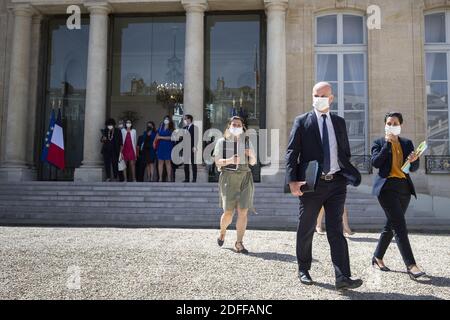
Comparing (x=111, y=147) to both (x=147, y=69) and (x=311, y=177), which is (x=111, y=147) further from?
(x=311, y=177)

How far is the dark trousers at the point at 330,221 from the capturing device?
156 inches

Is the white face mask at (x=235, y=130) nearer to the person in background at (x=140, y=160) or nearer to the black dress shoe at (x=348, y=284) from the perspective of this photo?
the black dress shoe at (x=348, y=284)

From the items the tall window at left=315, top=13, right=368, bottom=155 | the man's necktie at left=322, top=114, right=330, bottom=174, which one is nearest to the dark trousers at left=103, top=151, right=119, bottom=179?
the tall window at left=315, top=13, right=368, bottom=155

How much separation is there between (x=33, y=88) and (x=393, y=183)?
1338cm

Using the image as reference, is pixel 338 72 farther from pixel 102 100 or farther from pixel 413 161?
pixel 413 161

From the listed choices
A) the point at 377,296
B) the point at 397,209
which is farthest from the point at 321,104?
the point at 377,296

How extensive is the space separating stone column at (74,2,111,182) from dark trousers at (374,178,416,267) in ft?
33.3

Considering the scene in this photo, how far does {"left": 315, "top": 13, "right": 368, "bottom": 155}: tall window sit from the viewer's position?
1418 cm

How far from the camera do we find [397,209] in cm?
478

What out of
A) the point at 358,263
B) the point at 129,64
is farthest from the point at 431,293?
the point at 129,64

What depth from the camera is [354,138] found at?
14.1 metres

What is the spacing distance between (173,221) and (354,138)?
6.79m

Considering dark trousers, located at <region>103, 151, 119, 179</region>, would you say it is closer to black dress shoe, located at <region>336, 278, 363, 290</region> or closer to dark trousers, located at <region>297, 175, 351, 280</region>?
dark trousers, located at <region>297, 175, 351, 280</region>
